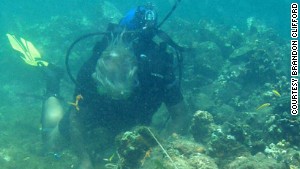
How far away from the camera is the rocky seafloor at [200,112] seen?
4586 mm

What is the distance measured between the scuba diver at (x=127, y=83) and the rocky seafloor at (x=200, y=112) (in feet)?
1.63

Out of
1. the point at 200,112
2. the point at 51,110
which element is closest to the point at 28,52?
the point at 51,110

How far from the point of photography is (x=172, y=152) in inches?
163

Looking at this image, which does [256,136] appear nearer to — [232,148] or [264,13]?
[232,148]

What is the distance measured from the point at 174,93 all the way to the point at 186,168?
7.15 ft

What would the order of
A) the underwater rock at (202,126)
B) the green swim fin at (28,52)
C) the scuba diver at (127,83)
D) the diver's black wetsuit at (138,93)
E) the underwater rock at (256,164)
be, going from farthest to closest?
the green swim fin at (28,52) < the underwater rock at (202,126) < the diver's black wetsuit at (138,93) < the scuba diver at (127,83) < the underwater rock at (256,164)

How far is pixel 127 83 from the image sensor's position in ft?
16.4

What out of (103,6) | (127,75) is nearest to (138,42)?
(127,75)

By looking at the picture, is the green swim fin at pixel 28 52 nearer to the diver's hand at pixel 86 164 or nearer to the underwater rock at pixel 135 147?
the diver's hand at pixel 86 164

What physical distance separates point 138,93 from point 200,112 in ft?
5.47

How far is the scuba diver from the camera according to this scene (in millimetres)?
5066

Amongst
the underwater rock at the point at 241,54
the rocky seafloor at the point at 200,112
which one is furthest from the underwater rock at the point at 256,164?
the underwater rock at the point at 241,54

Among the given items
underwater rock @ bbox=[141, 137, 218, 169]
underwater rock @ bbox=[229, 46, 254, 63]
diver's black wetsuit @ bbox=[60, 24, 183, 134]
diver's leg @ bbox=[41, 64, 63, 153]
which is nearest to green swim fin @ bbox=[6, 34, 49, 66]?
diver's leg @ bbox=[41, 64, 63, 153]

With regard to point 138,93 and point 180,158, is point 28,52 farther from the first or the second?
point 180,158
